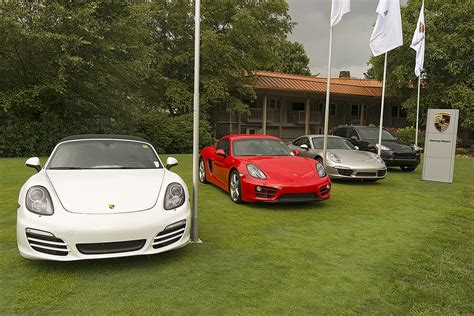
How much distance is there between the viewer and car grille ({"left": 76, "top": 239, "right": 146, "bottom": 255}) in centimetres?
Answer: 335

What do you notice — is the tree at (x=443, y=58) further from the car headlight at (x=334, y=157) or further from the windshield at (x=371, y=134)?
the car headlight at (x=334, y=157)

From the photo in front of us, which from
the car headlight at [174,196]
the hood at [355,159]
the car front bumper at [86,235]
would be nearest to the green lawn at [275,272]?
the car front bumper at [86,235]

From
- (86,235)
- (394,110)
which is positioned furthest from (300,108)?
(86,235)

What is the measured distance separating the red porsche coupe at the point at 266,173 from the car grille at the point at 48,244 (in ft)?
11.1

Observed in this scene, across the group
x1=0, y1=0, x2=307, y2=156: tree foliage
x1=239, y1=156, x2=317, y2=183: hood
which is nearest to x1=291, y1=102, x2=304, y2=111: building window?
x1=0, y1=0, x2=307, y2=156: tree foliage

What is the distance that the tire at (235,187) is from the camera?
6507mm

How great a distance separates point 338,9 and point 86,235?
8.54m

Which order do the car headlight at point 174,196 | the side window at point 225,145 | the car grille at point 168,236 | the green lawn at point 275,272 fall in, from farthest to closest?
the side window at point 225,145 → the car headlight at point 174,196 → the car grille at point 168,236 → the green lawn at point 275,272

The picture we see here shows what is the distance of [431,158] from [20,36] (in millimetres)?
13906

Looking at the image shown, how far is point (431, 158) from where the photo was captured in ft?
33.7

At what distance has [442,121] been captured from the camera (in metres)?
10.0

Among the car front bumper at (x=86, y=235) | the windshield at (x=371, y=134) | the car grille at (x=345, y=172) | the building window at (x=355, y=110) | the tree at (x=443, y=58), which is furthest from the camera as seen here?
the building window at (x=355, y=110)

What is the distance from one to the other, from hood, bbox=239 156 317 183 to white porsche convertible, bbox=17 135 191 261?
2.35 meters

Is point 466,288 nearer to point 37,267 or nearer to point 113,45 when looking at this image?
point 37,267
